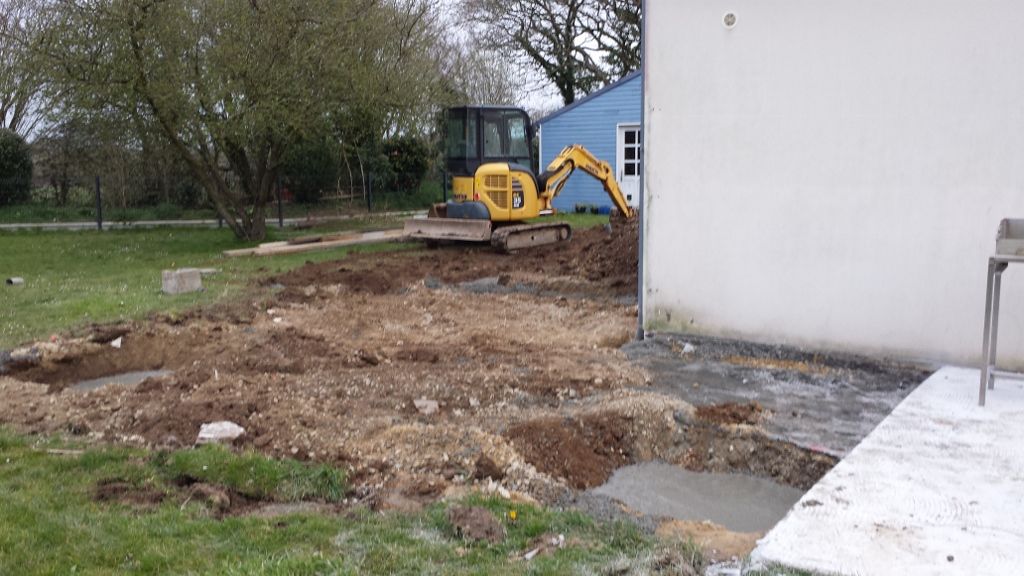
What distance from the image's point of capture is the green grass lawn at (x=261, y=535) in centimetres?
396

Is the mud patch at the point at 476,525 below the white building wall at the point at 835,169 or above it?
below

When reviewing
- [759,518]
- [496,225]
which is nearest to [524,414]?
[759,518]

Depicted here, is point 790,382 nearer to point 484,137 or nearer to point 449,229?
point 449,229

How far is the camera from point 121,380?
7953mm

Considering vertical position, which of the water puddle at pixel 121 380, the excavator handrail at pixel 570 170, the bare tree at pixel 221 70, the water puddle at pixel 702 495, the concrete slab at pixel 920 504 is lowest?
the water puddle at pixel 702 495

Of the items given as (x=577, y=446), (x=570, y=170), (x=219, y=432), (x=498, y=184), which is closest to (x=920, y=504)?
(x=577, y=446)

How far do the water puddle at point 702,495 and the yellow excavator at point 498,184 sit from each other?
11.1m

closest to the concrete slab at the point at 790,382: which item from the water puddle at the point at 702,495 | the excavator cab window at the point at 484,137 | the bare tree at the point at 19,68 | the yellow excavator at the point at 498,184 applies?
the water puddle at the point at 702,495

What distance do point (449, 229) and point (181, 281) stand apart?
609 cm

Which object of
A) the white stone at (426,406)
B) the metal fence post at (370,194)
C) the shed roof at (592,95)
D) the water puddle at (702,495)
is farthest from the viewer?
the metal fence post at (370,194)

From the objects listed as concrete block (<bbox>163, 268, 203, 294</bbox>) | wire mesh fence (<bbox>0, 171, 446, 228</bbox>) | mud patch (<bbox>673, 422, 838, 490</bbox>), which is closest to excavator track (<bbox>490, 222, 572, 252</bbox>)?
concrete block (<bbox>163, 268, 203, 294</bbox>)

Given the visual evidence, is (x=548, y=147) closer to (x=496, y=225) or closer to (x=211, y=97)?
(x=496, y=225)

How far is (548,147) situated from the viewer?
27.5 m

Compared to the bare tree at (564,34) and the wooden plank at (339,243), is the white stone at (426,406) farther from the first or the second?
the bare tree at (564,34)
